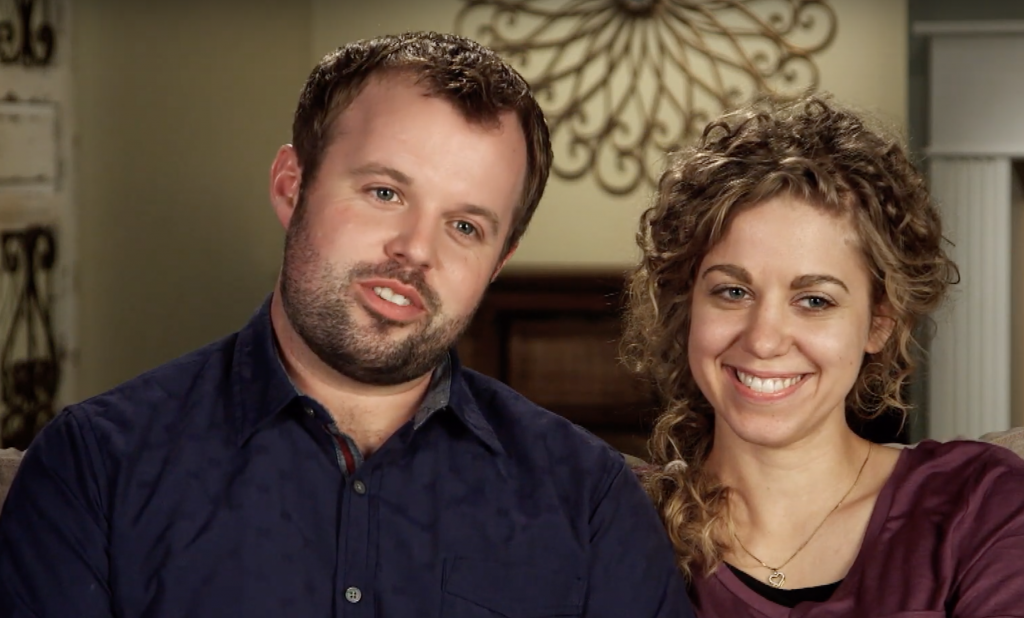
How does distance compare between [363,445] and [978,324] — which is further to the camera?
[978,324]

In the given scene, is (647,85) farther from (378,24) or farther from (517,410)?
(517,410)

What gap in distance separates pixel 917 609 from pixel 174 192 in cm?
290

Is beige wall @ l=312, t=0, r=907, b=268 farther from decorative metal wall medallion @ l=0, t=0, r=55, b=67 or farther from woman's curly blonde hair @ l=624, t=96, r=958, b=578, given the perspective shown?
woman's curly blonde hair @ l=624, t=96, r=958, b=578

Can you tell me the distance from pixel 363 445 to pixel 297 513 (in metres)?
0.13

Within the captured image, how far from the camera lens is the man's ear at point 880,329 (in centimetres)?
184

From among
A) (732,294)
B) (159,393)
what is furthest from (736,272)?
(159,393)

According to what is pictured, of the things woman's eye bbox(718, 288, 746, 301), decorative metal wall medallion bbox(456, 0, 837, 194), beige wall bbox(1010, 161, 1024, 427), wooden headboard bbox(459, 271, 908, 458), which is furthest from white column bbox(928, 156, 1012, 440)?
woman's eye bbox(718, 288, 746, 301)

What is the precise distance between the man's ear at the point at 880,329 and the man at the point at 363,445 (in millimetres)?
415

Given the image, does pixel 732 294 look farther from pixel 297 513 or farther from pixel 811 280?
pixel 297 513

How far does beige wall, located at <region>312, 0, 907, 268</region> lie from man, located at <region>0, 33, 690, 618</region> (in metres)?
2.78

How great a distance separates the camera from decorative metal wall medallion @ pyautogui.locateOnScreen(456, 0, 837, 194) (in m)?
4.43

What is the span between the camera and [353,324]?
1.54 m

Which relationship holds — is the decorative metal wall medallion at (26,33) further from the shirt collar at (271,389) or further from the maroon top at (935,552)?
the maroon top at (935,552)

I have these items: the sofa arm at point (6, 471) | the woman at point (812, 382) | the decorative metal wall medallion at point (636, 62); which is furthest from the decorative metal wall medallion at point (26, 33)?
the woman at point (812, 382)
